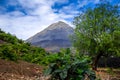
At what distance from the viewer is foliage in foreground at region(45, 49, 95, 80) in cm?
853

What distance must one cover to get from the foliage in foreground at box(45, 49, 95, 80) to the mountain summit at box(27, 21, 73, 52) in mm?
66144

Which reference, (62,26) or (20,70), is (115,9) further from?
(62,26)

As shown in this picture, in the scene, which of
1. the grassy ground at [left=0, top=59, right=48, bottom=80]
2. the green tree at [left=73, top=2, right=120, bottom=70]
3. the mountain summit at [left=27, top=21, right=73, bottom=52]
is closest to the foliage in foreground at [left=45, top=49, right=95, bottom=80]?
the grassy ground at [left=0, top=59, right=48, bottom=80]

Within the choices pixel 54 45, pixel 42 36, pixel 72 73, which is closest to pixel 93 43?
pixel 72 73

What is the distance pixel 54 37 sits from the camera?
8612 cm

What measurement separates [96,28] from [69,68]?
86.1ft

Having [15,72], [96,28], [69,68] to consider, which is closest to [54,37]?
[96,28]

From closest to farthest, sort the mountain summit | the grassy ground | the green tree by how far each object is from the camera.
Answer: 1. the grassy ground
2. the green tree
3. the mountain summit

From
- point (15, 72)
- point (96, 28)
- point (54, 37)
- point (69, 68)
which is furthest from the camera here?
point (54, 37)

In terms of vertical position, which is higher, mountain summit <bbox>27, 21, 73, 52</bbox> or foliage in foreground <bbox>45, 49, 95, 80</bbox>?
mountain summit <bbox>27, 21, 73, 52</bbox>

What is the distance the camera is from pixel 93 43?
3444 cm

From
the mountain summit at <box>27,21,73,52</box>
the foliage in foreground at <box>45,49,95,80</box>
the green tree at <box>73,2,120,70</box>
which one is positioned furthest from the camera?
the mountain summit at <box>27,21,73,52</box>

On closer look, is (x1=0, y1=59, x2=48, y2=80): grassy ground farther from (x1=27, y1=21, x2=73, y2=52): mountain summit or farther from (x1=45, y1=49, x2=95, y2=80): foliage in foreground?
(x1=27, y1=21, x2=73, y2=52): mountain summit

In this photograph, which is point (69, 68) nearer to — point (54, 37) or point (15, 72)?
point (15, 72)
